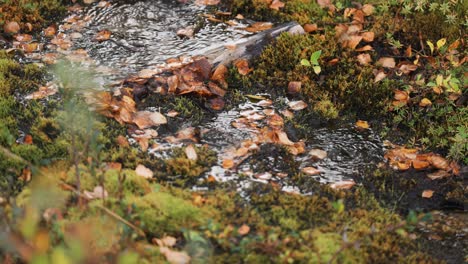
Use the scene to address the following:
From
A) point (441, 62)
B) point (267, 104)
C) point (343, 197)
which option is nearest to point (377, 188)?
point (343, 197)

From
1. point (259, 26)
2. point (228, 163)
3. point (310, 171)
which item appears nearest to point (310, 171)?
point (310, 171)

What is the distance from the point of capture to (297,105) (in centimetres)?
448

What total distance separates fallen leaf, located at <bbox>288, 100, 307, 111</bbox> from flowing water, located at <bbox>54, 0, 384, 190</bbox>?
0.27 meters

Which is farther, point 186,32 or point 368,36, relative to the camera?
point 186,32

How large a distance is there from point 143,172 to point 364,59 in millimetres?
2447

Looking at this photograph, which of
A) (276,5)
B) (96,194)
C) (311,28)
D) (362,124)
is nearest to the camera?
(96,194)

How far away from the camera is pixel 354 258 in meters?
3.03

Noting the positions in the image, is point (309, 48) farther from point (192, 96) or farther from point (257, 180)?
point (257, 180)

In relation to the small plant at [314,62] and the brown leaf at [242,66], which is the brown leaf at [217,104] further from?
the small plant at [314,62]

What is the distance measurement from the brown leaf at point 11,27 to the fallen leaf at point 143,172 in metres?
2.41

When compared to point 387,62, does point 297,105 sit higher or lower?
lower

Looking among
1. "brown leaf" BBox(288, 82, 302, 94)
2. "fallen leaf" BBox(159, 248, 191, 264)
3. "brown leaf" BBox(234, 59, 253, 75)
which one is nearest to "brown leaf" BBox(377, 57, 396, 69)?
"brown leaf" BBox(288, 82, 302, 94)

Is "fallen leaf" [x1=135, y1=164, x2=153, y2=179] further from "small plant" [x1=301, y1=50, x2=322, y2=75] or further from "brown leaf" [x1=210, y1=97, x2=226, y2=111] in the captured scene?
"small plant" [x1=301, y1=50, x2=322, y2=75]

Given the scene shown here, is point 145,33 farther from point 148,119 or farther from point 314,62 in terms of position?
point 314,62
